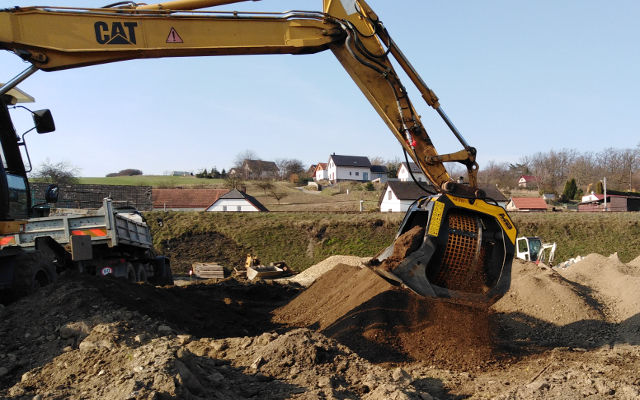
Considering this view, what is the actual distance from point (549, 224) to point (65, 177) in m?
37.7

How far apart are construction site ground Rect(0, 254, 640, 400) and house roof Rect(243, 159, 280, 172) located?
Result: 7662cm

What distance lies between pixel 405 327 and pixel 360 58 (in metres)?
3.64

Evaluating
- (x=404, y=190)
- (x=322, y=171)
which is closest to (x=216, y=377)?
(x=404, y=190)

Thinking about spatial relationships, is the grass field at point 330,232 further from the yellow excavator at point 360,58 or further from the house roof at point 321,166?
the house roof at point 321,166

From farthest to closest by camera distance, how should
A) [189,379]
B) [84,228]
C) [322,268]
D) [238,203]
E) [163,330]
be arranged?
[238,203] < [322,268] < [84,228] < [163,330] < [189,379]

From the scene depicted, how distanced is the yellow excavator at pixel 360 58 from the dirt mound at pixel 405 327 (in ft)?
2.17

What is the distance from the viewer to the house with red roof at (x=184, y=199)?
149ft

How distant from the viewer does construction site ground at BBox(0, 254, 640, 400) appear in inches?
185

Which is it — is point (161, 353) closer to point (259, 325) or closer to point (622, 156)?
point (259, 325)

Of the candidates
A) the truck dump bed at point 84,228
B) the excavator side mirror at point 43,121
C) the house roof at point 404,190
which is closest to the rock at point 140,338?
the excavator side mirror at point 43,121

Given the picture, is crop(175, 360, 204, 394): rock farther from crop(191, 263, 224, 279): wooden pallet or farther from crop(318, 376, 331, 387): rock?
crop(191, 263, 224, 279): wooden pallet

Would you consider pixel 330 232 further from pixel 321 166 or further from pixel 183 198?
pixel 321 166

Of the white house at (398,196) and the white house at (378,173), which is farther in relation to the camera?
the white house at (378,173)

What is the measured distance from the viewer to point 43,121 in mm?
7176
